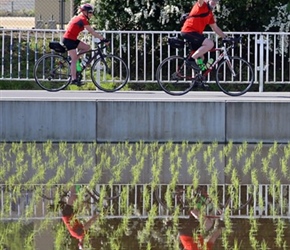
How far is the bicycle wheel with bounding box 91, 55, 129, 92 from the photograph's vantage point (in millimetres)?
Answer: 16891

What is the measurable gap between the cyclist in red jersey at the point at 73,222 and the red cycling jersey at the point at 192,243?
740 mm

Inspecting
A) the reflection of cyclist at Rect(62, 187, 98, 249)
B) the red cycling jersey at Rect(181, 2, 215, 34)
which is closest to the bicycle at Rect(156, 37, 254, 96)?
the red cycling jersey at Rect(181, 2, 215, 34)

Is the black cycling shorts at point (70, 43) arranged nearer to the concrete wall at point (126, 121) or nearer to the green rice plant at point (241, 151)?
the concrete wall at point (126, 121)

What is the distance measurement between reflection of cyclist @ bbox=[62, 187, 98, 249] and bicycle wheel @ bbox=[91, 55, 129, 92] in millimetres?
6948

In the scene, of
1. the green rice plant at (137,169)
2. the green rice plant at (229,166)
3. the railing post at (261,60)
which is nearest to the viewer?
the green rice plant at (137,169)

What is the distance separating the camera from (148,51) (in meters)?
20.4

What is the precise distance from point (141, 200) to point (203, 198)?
0.60 meters

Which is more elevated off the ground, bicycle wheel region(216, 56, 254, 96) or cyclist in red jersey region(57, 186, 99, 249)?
bicycle wheel region(216, 56, 254, 96)

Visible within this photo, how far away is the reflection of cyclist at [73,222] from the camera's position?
27.3ft

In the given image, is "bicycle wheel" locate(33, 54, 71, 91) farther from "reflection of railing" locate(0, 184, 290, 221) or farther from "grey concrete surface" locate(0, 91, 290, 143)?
"reflection of railing" locate(0, 184, 290, 221)

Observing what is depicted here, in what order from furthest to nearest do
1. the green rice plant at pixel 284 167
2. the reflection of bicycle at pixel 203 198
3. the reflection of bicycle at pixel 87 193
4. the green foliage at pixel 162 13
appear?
the green foliage at pixel 162 13, the green rice plant at pixel 284 167, the reflection of bicycle at pixel 87 193, the reflection of bicycle at pixel 203 198

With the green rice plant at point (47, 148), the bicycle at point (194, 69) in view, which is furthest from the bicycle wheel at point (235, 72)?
the green rice plant at point (47, 148)

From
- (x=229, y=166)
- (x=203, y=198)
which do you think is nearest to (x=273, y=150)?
(x=229, y=166)

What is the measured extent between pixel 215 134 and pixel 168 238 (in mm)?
7135
